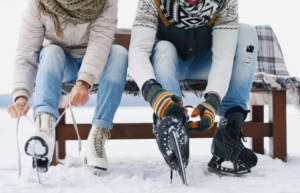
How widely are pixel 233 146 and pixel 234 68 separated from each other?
10.1 inches

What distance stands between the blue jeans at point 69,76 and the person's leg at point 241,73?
14.3 inches

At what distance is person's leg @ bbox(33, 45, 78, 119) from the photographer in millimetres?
668

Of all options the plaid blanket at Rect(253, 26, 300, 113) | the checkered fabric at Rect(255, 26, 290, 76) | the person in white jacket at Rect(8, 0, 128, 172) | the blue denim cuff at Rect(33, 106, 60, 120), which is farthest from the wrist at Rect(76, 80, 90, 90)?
the checkered fabric at Rect(255, 26, 290, 76)

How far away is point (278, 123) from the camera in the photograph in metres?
1.10

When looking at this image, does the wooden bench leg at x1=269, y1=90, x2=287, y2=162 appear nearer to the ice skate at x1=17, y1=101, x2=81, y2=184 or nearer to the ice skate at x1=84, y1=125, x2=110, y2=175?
the ice skate at x1=84, y1=125, x2=110, y2=175

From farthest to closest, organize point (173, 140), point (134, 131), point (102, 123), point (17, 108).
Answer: point (134, 131)
point (102, 123)
point (17, 108)
point (173, 140)

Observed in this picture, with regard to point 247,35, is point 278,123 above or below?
below

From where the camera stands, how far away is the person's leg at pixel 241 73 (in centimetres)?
77

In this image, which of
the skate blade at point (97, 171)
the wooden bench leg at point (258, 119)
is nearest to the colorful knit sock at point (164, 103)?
the skate blade at point (97, 171)

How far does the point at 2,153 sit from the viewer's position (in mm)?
1268

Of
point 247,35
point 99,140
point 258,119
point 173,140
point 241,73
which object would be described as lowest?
point 258,119

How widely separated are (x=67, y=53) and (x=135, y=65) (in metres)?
0.32

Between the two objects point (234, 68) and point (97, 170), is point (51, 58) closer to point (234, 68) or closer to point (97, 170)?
point (97, 170)

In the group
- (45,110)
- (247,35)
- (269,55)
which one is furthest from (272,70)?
(45,110)
